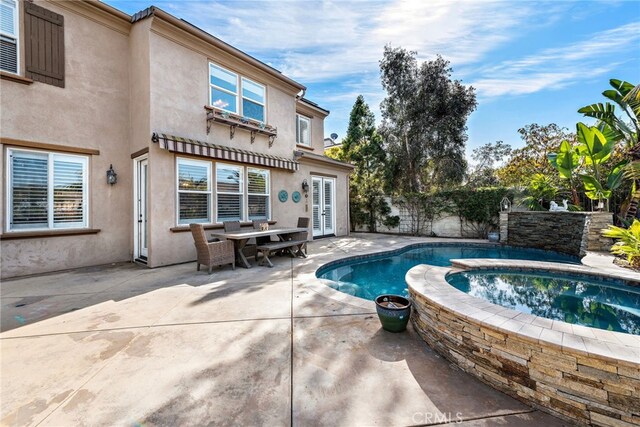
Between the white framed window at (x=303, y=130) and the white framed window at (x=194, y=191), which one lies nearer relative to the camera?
the white framed window at (x=194, y=191)

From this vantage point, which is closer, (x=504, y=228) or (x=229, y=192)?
(x=229, y=192)

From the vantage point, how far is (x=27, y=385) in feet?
8.95

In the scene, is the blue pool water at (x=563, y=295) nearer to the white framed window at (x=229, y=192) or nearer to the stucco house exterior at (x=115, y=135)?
the white framed window at (x=229, y=192)

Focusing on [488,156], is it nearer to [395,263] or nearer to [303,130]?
[303,130]

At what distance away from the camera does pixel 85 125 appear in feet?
25.7

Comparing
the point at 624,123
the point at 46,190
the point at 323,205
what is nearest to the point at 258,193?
the point at 323,205

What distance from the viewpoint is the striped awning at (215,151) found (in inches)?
296

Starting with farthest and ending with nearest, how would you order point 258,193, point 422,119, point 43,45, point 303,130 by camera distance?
point 422,119, point 303,130, point 258,193, point 43,45

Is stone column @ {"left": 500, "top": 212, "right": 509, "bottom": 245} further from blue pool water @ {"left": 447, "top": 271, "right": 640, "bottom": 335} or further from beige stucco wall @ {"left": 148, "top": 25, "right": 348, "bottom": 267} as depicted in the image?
beige stucco wall @ {"left": 148, "top": 25, "right": 348, "bottom": 267}

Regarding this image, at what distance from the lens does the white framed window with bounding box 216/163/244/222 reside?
9.41 metres

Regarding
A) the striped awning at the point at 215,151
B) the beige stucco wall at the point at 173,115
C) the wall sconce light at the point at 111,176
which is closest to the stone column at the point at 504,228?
the striped awning at the point at 215,151

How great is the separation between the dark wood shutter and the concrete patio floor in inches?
236

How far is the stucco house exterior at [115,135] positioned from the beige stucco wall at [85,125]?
3cm

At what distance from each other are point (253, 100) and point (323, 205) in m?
6.15
